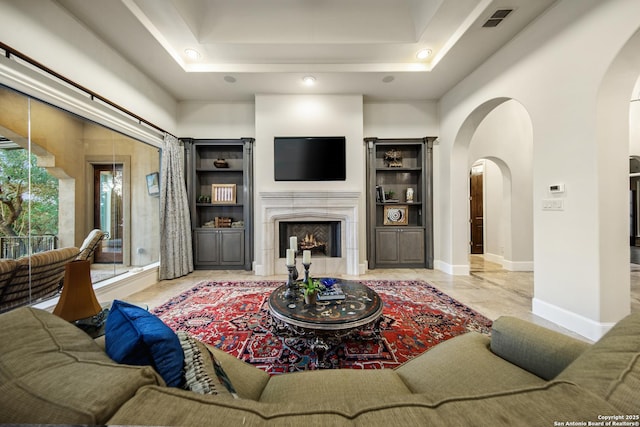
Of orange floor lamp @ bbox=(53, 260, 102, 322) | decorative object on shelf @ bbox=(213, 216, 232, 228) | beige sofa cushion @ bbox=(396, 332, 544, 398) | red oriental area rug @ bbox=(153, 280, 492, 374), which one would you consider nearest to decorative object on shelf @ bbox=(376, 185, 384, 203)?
red oriental area rug @ bbox=(153, 280, 492, 374)

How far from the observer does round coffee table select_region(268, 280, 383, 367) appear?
1525mm

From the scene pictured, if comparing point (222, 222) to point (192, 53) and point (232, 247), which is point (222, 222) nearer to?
point (232, 247)

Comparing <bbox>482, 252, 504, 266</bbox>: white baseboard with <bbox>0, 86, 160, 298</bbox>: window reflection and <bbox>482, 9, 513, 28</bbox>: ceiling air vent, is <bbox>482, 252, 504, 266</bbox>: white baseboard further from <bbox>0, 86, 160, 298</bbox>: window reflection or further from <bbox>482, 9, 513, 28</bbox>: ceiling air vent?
<bbox>0, 86, 160, 298</bbox>: window reflection

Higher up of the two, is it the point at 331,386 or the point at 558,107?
the point at 558,107

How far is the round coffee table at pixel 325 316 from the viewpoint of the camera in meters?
1.53

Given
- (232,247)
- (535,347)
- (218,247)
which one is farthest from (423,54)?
(218,247)

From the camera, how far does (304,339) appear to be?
1.89m

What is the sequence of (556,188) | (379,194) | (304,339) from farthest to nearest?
1. (379,194)
2. (556,188)
3. (304,339)

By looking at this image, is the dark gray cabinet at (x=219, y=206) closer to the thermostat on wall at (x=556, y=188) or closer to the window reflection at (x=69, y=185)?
the window reflection at (x=69, y=185)

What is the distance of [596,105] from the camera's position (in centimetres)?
196

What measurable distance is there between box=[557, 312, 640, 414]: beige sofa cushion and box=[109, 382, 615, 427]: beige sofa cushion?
0.06 meters

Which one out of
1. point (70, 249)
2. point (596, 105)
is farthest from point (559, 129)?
point (70, 249)

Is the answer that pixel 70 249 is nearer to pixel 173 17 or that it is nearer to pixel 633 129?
pixel 173 17

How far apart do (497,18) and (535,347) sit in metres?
3.12
